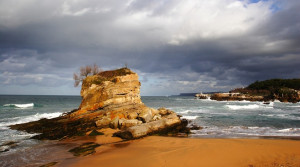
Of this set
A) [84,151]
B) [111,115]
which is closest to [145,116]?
[111,115]

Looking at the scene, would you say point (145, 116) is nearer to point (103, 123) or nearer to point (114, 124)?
point (114, 124)

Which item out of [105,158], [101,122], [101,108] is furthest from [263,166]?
[101,108]

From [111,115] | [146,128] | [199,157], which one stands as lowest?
[199,157]

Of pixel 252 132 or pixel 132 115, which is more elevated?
pixel 132 115

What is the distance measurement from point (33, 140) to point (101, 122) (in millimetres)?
5650

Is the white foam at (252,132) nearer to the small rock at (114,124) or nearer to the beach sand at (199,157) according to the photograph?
the beach sand at (199,157)

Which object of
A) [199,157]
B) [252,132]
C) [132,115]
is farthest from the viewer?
[132,115]

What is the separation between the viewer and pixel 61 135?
1647 centimetres

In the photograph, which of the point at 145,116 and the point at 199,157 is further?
the point at 145,116

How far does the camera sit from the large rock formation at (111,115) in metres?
16.7

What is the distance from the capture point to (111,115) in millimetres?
20156

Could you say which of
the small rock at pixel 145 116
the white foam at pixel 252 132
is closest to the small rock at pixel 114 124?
the small rock at pixel 145 116

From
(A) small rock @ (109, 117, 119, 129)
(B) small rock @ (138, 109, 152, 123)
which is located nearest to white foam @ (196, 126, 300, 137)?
(B) small rock @ (138, 109, 152, 123)

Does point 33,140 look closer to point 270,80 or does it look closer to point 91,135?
A: point 91,135
